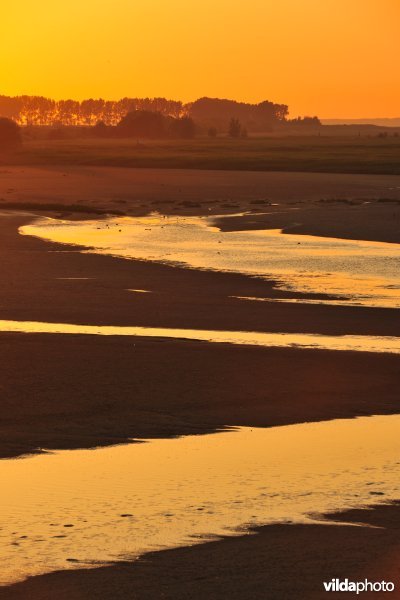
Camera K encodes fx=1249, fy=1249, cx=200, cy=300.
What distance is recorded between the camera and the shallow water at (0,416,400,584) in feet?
33.0

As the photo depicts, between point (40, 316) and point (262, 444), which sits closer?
point (262, 444)

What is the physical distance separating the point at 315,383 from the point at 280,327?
5.48m

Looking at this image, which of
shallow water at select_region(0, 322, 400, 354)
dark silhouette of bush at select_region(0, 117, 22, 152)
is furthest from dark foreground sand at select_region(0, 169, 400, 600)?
dark silhouette of bush at select_region(0, 117, 22, 152)

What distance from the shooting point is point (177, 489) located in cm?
1177

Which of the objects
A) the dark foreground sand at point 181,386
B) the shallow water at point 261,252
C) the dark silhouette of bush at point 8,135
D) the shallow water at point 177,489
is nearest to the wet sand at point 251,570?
the dark foreground sand at point 181,386

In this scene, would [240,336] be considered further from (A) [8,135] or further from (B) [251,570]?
(A) [8,135]

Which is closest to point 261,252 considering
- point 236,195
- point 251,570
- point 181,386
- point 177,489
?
point 181,386

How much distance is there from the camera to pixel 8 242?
140ft

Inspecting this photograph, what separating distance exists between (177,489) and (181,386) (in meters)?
5.56

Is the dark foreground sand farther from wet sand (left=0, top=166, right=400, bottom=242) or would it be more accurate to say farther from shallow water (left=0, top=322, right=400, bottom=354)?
wet sand (left=0, top=166, right=400, bottom=242)

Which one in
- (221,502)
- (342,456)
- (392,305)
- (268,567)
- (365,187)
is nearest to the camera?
(268,567)

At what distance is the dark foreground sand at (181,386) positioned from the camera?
9250mm

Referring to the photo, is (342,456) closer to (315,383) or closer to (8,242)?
(315,383)

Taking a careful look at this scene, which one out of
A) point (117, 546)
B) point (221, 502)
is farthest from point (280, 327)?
point (117, 546)
